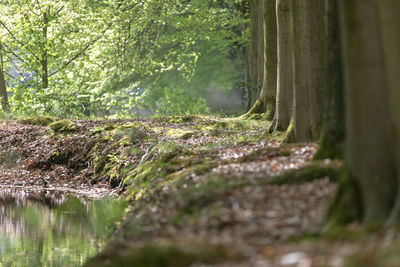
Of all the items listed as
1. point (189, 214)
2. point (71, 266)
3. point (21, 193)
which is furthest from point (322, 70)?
point (21, 193)

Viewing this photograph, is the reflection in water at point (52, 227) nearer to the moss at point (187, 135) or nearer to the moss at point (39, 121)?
the moss at point (187, 135)

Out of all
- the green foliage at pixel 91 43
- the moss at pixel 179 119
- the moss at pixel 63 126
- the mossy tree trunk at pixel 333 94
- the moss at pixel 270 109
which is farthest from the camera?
the green foliage at pixel 91 43

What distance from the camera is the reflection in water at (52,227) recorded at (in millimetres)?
10617

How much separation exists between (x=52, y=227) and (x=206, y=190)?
5356 millimetres

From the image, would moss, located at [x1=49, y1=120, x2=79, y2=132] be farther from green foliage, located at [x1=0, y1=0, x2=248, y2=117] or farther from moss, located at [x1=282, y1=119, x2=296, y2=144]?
moss, located at [x1=282, y1=119, x2=296, y2=144]

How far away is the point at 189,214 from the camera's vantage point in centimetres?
806

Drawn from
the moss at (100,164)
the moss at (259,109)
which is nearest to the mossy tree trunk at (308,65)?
the moss at (100,164)

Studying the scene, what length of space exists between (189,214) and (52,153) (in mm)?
12875

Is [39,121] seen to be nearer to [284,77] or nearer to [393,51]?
[284,77]

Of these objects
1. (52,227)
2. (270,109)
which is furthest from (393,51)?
(270,109)

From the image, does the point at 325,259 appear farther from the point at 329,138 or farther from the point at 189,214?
the point at 329,138

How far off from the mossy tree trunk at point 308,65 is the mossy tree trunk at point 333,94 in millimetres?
2619

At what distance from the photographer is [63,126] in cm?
2103

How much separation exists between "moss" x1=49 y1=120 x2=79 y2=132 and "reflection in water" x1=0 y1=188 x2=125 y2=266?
428cm
